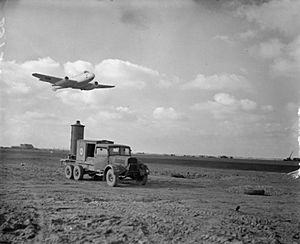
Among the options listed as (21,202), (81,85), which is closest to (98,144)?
(81,85)

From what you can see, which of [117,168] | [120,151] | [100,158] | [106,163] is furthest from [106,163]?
[117,168]

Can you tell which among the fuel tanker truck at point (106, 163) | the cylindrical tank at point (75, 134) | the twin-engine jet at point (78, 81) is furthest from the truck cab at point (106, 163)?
the twin-engine jet at point (78, 81)

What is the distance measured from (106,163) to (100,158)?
434 mm

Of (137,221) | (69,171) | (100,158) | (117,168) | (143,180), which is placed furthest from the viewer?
(69,171)

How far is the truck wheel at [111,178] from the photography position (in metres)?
13.1

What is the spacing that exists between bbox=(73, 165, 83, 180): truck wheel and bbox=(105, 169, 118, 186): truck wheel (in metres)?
2.21

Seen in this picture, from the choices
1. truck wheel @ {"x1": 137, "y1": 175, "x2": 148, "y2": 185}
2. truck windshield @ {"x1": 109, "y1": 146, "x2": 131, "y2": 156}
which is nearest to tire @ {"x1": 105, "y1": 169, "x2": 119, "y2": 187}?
truck windshield @ {"x1": 109, "y1": 146, "x2": 131, "y2": 156}

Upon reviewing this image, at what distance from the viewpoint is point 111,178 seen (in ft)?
43.9

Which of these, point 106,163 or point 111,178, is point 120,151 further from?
point 111,178

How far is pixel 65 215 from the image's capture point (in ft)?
23.2

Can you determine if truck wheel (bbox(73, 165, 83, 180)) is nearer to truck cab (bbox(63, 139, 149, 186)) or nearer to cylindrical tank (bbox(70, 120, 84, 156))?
truck cab (bbox(63, 139, 149, 186))

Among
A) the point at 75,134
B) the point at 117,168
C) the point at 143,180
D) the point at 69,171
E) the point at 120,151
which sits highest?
the point at 75,134

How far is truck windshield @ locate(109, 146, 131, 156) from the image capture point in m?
14.3

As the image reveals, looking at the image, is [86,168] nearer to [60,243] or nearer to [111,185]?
[111,185]
